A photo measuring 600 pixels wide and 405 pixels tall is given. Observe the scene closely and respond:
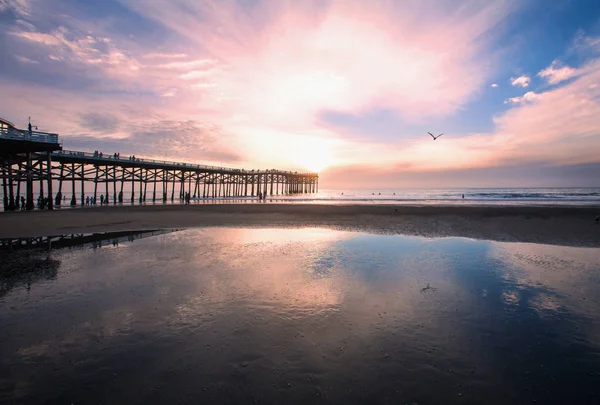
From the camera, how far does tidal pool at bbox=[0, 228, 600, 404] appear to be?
3.72 m

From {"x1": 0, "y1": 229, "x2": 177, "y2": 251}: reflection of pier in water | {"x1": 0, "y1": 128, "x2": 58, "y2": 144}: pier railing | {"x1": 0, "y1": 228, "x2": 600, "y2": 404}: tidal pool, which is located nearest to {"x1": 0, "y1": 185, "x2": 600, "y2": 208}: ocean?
{"x1": 0, "y1": 128, "x2": 58, "y2": 144}: pier railing

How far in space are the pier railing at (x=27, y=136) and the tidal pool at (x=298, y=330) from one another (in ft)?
73.8

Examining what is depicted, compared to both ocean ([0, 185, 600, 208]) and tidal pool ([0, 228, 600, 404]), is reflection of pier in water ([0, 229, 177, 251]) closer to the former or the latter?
tidal pool ([0, 228, 600, 404])

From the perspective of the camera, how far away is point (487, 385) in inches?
150

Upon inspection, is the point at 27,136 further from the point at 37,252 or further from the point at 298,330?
the point at 298,330

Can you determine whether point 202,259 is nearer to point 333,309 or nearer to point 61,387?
point 333,309

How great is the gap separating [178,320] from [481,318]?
19.4ft

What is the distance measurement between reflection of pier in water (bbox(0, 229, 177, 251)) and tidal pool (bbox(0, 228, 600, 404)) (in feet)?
8.28

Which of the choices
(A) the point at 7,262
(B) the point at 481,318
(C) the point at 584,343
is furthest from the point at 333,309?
(A) the point at 7,262

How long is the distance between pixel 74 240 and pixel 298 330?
14.1m

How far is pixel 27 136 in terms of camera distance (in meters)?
26.9

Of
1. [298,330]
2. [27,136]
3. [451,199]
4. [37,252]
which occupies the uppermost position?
[27,136]

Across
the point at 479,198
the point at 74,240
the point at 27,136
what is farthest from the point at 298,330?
the point at 479,198

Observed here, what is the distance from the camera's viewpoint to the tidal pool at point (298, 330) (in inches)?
146
